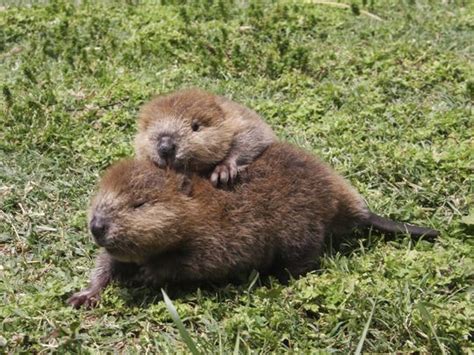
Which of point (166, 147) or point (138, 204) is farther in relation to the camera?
point (166, 147)

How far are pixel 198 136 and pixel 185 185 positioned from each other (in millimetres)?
575

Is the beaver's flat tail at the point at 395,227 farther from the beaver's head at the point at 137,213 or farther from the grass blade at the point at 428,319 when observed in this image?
the beaver's head at the point at 137,213

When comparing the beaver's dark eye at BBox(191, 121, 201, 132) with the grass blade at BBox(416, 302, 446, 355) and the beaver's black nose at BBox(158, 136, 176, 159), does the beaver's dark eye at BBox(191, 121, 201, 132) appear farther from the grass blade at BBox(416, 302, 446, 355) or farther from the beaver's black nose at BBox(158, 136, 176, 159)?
the grass blade at BBox(416, 302, 446, 355)

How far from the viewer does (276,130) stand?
5.88m

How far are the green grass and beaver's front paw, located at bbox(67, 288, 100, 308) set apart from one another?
0.23ft

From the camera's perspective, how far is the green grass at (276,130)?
369cm

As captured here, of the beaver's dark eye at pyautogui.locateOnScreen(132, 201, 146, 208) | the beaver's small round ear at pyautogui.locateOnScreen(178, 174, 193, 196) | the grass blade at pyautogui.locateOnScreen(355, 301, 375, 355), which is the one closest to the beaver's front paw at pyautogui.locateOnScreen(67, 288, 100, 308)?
the beaver's dark eye at pyautogui.locateOnScreen(132, 201, 146, 208)

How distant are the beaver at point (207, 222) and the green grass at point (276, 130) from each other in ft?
0.51

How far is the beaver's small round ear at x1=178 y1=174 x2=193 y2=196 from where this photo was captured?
407cm

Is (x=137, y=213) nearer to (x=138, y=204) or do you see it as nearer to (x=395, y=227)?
(x=138, y=204)

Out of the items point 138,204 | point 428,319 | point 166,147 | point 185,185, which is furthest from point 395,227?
point 138,204

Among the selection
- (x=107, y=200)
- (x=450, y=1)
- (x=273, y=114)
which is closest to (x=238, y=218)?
(x=107, y=200)

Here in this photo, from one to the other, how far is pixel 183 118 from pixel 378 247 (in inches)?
59.7

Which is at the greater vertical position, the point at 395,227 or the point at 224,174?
the point at 224,174
